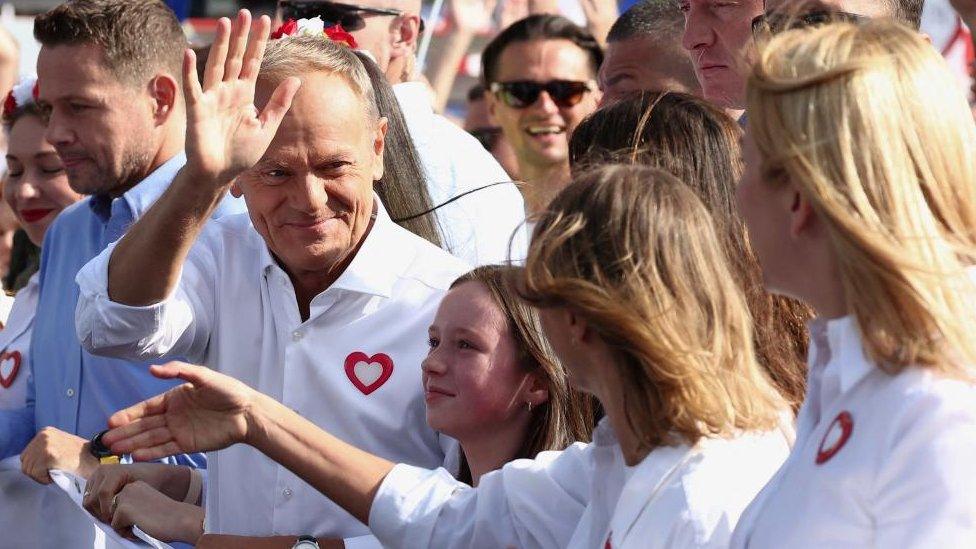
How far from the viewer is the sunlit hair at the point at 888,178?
160cm

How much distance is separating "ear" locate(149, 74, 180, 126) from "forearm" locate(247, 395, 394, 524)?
206 centimetres

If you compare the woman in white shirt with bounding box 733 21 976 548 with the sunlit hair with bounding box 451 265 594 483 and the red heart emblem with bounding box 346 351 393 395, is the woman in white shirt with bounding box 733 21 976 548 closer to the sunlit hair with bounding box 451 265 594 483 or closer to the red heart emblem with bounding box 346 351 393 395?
the sunlit hair with bounding box 451 265 594 483

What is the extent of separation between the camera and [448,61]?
6.90m

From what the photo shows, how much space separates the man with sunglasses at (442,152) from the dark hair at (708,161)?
0.52m

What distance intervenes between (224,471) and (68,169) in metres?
1.65

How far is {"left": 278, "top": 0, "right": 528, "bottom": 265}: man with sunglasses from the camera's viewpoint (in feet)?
12.5

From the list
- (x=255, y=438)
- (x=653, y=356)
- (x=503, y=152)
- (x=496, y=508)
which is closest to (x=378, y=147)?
(x=255, y=438)

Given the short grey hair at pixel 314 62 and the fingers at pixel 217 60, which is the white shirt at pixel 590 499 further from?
the short grey hair at pixel 314 62

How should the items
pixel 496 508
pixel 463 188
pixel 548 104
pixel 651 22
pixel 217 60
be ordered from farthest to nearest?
pixel 548 104, pixel 651 22, pixel 463 188, pixel 217 60, pixel 496 508

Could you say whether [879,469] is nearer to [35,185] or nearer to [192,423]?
[192,423]

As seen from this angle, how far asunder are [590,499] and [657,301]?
1.16 feet

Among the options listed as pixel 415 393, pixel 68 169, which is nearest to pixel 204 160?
pixel 415 393

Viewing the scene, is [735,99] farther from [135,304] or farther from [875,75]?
[875,75]

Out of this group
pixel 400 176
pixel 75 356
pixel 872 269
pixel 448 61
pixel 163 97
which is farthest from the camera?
pixel 448 61
